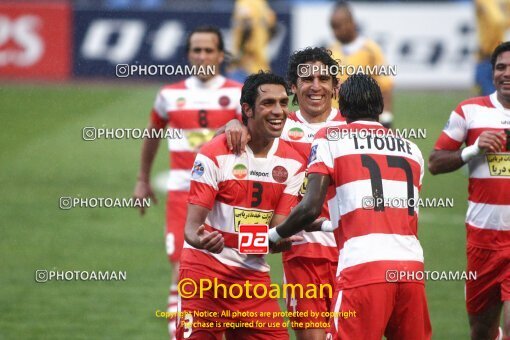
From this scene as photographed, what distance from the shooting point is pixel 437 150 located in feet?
26.8

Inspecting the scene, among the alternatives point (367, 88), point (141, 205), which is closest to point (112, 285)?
point (141, 205)

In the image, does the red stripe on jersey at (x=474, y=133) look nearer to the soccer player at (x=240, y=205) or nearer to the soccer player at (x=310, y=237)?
the soccer player at (x=310, y=237)

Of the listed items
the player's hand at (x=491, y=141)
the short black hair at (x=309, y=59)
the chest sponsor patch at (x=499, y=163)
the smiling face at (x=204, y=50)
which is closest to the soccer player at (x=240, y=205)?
the short black hair at (x=309, y=59)

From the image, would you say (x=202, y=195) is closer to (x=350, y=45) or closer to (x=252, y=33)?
(x=350, y=45)

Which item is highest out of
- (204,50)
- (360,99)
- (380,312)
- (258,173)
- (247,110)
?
(204,50)

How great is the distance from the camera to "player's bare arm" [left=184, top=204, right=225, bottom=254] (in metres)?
6.45

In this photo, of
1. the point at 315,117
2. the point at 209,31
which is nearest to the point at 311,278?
the point at 315,117

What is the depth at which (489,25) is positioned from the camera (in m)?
17.7

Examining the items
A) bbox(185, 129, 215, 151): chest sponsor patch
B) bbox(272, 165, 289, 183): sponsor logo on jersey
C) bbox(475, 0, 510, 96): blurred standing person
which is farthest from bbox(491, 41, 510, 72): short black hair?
bbox(475, 0, 510, 96): blurred standing person

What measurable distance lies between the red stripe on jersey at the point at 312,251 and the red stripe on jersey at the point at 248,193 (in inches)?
36.5

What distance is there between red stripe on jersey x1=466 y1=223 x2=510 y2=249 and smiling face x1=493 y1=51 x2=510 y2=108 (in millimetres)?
937

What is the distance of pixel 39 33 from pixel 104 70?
1952 millimetres

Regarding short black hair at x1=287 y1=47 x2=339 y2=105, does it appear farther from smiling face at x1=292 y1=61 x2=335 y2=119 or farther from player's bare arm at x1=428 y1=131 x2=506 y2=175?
player's bare arm at x1=428 y1=131 x2=506 y2=175

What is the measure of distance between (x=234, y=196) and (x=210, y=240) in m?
0.49
